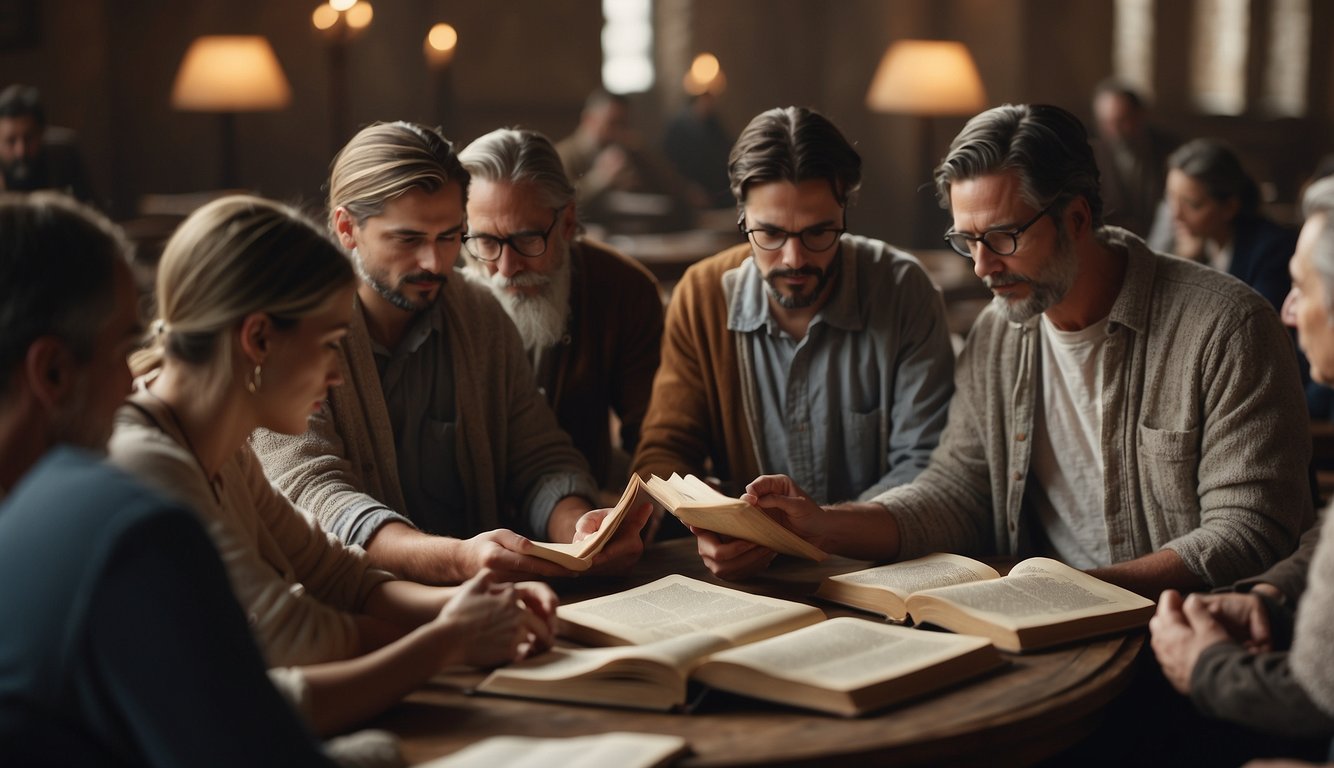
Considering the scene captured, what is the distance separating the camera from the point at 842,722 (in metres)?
1.78

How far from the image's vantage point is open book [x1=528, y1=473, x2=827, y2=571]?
229cm

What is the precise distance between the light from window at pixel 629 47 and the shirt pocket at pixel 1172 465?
442 inches

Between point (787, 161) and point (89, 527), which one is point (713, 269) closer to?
point (787, 161)

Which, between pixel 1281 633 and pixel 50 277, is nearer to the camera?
pixel 50 277

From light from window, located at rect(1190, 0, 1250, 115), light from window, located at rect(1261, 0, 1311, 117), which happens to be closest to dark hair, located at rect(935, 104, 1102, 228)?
light from window, located at rect(1190, 0, 1250, 115)

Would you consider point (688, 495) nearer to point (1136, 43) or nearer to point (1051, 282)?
point (1051, 282)

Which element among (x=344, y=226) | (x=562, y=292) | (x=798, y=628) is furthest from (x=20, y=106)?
(x=798, y=628)

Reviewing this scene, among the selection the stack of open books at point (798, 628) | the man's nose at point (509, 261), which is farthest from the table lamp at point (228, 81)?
the stack of open books at point (798, 628)

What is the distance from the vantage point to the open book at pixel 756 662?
71.4 inches

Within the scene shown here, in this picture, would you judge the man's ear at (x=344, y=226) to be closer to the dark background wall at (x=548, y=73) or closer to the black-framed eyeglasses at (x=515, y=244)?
the black-framed eyeglasses at (x=515, y=244)

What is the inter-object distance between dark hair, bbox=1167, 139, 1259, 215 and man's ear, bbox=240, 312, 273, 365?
486cm

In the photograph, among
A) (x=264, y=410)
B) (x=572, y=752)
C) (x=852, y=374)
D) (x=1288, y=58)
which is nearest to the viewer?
(x=572, y=752)

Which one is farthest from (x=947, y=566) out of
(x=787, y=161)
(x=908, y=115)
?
(x=908, y=115)

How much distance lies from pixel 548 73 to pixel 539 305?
9682 mm
